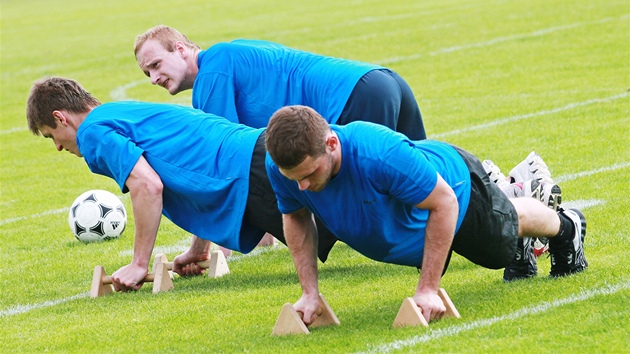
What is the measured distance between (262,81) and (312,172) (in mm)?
2701

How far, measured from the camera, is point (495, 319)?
5.50 meters

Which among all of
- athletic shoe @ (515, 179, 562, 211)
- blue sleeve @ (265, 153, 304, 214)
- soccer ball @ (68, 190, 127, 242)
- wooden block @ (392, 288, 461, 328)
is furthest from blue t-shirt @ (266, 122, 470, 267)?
soccer ball @ (68, 190, 127, 242)

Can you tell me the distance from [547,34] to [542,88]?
5503 millimetres

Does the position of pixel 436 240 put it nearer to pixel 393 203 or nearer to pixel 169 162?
pixel 393 203

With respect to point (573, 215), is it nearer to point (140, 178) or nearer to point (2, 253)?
point (140, 178)

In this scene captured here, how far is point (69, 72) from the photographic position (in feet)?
71.9

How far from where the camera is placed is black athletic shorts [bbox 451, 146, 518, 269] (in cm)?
568

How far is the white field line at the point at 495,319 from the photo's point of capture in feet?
16.9

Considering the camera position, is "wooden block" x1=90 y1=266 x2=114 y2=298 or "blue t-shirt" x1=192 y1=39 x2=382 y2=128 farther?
"blue t-shirt" x1=192 y1=39 x2=382 y2=128

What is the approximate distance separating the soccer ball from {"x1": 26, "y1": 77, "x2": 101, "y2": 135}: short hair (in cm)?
219

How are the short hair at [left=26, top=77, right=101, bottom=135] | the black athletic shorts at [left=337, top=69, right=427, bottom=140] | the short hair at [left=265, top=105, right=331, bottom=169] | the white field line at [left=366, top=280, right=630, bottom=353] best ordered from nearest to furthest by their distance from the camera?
1. the short hair at [left=265, top=105, right=331, bottom=169]
2. the white field line at [left=366, top=280, right=630, bottom=353]
3. the short hair at [left=26, top=77, right=101, bottom=135]
4. the black athletic shorts at [left=337, top=69, right=427, bottom=140]

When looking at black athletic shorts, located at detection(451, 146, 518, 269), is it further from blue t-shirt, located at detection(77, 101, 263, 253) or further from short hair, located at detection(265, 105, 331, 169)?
blue t-shirt, located at detection(77, 101, 263, 253)

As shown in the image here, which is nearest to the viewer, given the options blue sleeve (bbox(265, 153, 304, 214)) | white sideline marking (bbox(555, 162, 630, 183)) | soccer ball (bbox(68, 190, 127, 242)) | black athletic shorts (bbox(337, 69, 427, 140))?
blue sleeve (bbox(265, 153, 304, 214))

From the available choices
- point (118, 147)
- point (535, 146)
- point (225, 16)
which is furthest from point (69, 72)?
point (118, 147)
